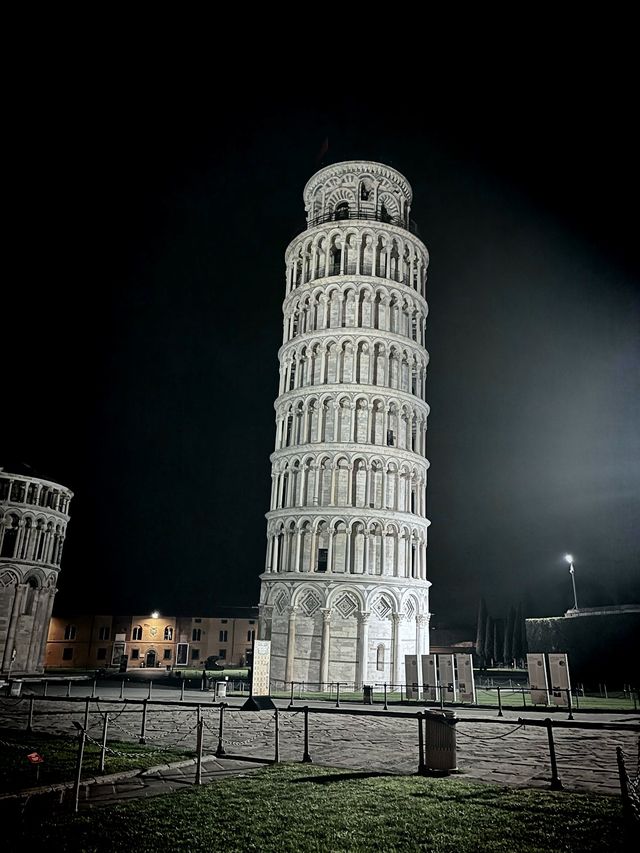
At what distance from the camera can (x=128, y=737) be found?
1673 centimetres

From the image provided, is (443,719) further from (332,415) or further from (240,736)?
(332,415)

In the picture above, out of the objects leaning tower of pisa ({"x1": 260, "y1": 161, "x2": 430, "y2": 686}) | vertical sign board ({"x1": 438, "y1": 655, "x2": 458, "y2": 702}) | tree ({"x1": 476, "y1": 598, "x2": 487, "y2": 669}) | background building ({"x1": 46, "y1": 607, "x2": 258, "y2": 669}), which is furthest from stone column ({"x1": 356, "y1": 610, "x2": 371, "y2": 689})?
tree ({"x1": 476, "y1": 598, "x2": 487, "y2": 669})

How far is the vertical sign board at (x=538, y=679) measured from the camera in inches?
1056

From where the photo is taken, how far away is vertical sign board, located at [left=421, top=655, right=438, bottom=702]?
33175 millimetres

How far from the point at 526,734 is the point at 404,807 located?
10840 millimetres

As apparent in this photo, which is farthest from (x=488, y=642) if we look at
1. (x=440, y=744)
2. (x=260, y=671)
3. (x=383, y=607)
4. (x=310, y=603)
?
(x=440, y=744)

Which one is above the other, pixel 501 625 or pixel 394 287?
pixel 394 287

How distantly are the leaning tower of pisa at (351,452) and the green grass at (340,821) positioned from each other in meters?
31.6

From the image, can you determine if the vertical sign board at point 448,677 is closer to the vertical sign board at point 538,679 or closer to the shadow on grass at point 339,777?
the vertical sign board at point 538,679

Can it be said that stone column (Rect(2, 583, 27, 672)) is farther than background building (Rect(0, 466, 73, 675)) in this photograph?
No

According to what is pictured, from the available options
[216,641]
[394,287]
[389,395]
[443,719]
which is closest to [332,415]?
[389,395]

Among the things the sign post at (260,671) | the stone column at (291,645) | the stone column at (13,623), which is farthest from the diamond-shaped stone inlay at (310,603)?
the stone column at (13,623)

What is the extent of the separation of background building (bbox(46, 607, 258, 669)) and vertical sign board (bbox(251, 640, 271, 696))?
42083 millimetres

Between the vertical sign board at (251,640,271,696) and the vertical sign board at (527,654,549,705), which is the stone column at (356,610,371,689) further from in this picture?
the vertical sign board at (527,654,549,705)
